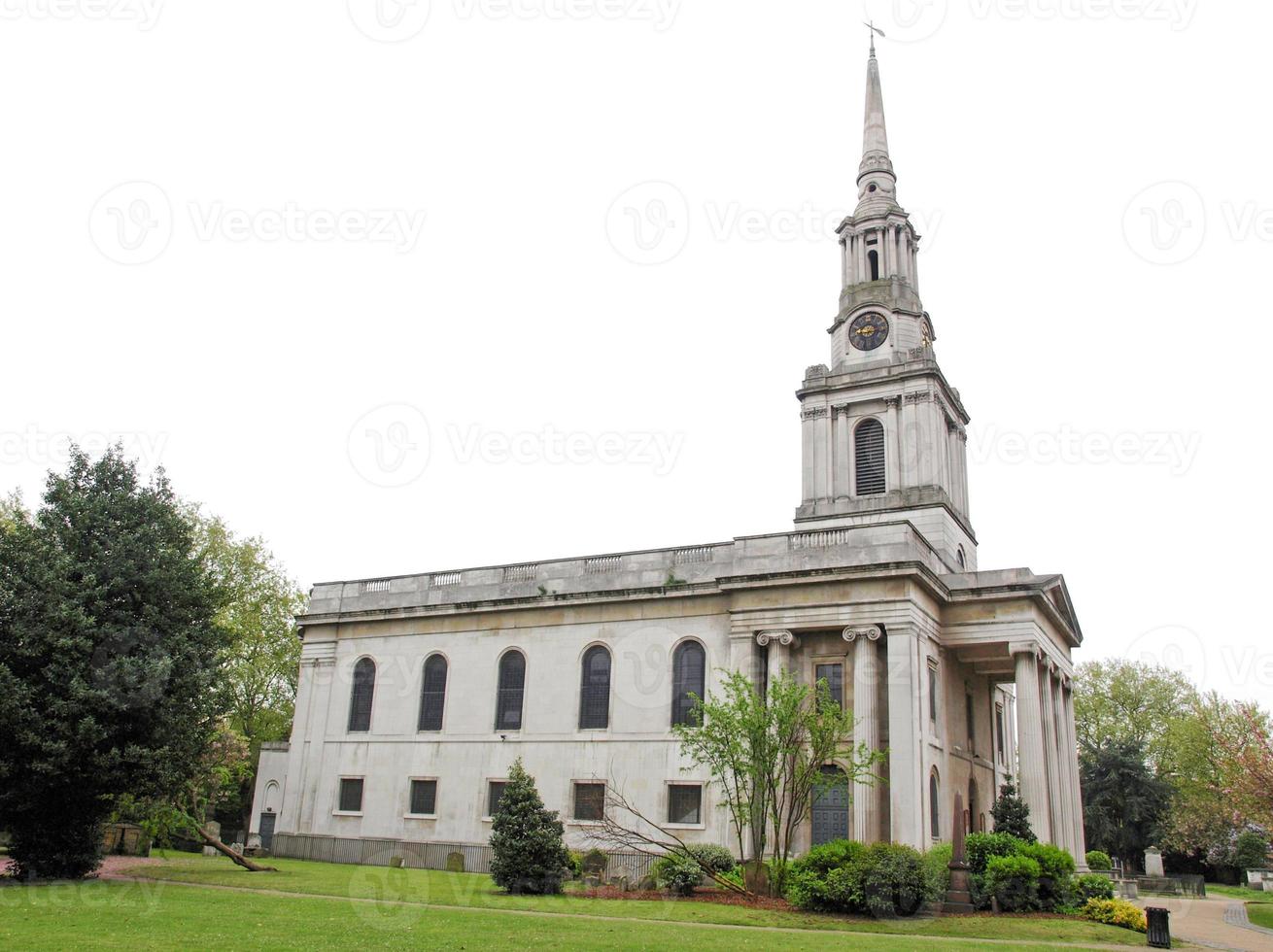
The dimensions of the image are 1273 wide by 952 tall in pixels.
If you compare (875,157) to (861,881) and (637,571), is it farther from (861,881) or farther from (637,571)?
(861,881)

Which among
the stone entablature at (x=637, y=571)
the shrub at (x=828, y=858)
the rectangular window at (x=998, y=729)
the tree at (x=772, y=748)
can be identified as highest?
the stone entablature at (x=637, y=571)

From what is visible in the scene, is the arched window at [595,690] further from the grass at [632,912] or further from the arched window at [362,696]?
the arched window at [362,696]

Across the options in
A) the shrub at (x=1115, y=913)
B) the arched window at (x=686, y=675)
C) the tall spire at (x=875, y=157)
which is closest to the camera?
the shrub at (x=1115, y=913)

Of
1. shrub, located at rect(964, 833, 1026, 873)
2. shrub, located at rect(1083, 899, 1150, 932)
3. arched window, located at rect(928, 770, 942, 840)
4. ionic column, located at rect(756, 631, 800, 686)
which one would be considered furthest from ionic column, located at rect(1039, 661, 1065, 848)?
ionic column, located at rect(756, 631, 800, 686)

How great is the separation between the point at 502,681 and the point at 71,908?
772 inches

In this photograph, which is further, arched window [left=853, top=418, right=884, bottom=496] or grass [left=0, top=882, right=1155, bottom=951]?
arched window [left=853, top=418, right=884, bottom=496]

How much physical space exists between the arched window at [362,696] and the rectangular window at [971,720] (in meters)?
22.7

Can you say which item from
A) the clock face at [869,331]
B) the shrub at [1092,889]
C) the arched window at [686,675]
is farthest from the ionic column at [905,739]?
the clock face at [869,331]

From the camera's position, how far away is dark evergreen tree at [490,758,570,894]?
87.3 feet

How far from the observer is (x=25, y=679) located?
24.1 meters

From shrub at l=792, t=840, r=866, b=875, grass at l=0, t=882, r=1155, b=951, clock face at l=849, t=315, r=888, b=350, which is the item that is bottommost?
grass at l=0, t=882, r=1155, b=951

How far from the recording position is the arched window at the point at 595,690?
36.3 m

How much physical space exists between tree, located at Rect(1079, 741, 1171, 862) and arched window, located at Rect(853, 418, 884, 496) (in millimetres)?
29232

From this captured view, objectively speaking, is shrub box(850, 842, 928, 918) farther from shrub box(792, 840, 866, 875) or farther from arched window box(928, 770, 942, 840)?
arched window box(928, 770, 942, 840)
